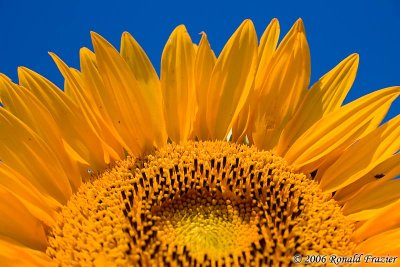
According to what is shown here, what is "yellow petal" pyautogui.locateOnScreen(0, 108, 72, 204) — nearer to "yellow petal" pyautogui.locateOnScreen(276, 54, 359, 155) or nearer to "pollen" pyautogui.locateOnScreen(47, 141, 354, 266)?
"pollen" pyautogui.locateOnScreen(47, 141, 354, 266)

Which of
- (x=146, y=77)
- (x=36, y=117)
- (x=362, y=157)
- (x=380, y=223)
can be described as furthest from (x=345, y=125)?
(x=36, y=117)

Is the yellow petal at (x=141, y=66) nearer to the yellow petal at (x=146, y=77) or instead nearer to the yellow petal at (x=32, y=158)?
the yellow petal at (x=146, y=77)

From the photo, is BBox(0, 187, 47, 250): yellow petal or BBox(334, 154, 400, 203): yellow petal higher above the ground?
BBox(334, 154, 400, 203): yellow petal

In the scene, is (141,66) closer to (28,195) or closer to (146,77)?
(146,77)

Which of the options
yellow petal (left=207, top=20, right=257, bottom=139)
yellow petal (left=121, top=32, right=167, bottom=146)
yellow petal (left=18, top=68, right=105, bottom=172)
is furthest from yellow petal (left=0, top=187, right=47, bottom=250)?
yellow petal (left=207, top=20, right=257, bottom=139)

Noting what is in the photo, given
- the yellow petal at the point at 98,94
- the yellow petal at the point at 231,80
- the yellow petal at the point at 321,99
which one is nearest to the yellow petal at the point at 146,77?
the yellow petal at the point at 98,94
